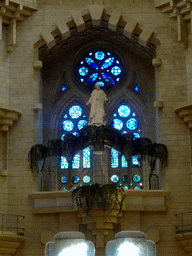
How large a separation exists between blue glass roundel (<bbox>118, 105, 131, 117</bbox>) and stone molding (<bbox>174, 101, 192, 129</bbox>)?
8.57 ft

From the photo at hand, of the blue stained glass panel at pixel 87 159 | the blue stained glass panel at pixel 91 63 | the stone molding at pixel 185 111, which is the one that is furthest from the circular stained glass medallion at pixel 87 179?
the blue stained glass panel at pixel 91 63

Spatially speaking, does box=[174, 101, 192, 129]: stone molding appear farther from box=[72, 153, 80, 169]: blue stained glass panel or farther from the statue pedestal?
box=[72, 153, 80, 169]: blue stained glass panel

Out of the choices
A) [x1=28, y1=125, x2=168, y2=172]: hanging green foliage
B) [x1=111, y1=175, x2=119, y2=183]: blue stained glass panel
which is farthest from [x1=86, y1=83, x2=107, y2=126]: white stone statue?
[x1=111, y1=175, x2=119, y2=183]: blue stained glass panel

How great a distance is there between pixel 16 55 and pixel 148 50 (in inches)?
159

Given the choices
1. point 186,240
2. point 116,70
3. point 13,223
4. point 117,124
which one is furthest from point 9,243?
point 116,70

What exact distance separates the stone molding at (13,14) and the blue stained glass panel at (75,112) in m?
3.02

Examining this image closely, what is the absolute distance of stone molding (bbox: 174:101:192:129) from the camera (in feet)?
43.2

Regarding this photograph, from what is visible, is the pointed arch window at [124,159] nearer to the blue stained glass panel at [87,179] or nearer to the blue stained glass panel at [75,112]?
the blue stained glass panel at [87,179]

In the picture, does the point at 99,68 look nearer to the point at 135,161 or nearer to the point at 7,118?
the point at 135,161

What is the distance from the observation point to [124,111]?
1596 cm

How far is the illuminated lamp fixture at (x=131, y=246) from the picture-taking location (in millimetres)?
1452

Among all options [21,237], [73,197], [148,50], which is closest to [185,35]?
[148,50]

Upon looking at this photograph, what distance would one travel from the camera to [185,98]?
543 inches

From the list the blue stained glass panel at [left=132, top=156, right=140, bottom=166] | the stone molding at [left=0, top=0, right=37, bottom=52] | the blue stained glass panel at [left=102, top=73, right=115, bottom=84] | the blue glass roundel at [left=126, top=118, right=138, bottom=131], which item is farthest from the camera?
the blue stained glass panel at [left=102, top=73, right=115, bottom=84]
